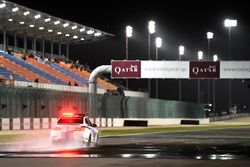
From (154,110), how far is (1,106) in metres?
36.8

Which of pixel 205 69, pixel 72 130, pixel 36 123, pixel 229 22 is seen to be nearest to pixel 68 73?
pixel 229 22

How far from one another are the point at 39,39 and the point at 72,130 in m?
67.6

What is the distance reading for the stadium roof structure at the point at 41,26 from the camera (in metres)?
70.0

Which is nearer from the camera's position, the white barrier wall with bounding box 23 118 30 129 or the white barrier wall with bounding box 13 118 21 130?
the white barrier wall with bounding box 13 118 21 130

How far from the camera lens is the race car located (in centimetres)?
2553

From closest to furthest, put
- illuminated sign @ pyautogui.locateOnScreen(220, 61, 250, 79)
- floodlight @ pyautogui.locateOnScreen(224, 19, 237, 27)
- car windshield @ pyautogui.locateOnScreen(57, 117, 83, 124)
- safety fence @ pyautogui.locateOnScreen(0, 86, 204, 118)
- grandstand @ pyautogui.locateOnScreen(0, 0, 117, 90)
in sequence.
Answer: car windshield @ pyautogui.locateOnScreen(57, 117, 83, 124), safety fence @ pyautogui.locateOnScreen(0, 86, 204, 118), illuminated sign @ pyautogui.locateOnScreen(220, 61, 250, 79), grandstand @ pyautogui.locateOnScreen(0, 0, 117, 90), floodlight @ pyautogui.locateOnScreen(224, 19, 237, 27)

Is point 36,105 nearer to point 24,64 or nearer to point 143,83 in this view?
point 24,64

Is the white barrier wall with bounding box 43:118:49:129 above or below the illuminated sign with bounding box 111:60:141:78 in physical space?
below

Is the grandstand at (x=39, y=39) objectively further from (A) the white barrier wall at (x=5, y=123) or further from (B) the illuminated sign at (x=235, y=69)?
(B) the illuminated sign at (x=235, y=69)

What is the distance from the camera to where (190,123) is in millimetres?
82938

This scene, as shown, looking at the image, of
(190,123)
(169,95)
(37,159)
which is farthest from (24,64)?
(169,95)

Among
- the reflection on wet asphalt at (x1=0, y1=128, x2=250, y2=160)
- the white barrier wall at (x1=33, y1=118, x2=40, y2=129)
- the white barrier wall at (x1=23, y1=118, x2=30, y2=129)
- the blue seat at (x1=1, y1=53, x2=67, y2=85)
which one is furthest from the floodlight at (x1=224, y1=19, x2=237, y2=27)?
the reflection on wet asphalt at (x1=0, y1=128, x2=250, y2=160)

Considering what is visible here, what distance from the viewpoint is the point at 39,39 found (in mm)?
91750

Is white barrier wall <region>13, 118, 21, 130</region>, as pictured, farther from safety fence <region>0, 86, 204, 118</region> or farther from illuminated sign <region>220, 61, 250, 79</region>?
illuminated sign <region>220, 61, 250, 79</region>
